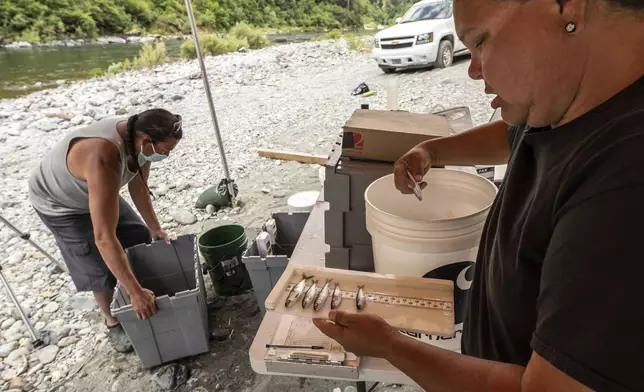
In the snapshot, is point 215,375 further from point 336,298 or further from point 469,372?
point 469,372

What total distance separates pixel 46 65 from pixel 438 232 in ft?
61.1

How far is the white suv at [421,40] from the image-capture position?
8.02 metres

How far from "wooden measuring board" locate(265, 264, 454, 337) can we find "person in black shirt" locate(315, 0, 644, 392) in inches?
9.0

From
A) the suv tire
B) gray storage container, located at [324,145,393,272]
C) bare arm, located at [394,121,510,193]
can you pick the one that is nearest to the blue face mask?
gray storage container, located at [324,145,393,272]

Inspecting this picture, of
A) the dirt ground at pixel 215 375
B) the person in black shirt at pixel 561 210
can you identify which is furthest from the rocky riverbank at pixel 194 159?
the person in black shirt at pixel 561 210

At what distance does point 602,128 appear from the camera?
475mm

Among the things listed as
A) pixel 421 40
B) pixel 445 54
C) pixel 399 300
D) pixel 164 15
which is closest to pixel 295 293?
pixel 399 300

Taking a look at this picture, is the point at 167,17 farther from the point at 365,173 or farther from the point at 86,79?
the point at 365,173

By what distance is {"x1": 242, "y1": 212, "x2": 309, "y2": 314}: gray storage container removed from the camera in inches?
92.4

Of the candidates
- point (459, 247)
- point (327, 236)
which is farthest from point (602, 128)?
point (327, 236)

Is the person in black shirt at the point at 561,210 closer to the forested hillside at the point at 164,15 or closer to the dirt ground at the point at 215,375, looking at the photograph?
the dirt ground at the point at 215,375

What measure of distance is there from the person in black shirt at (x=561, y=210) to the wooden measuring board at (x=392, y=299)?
0.23m

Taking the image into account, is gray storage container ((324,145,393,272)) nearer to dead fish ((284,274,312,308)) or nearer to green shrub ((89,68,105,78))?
dead fish ((284,274,312,308))

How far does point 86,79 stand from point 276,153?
1042 centimetres
